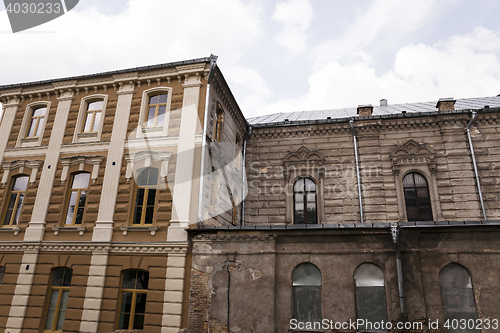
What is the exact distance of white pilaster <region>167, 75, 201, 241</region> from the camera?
11.7 metres

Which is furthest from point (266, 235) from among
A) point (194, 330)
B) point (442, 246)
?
point (442, 246)

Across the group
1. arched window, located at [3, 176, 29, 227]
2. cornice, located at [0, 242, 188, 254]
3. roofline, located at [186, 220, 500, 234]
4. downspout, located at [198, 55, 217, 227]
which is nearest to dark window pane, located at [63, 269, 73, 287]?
cornice, located at [0, 242, 188, 254]

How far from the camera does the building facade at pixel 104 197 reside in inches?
451

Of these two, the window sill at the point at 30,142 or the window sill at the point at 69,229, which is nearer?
the window sill at the point at 69,229

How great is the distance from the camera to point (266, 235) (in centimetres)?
1116

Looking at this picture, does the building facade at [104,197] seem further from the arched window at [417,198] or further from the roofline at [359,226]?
the arched window at [417,198]

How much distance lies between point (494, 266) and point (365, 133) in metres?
8.43

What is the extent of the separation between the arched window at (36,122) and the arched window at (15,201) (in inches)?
77.0

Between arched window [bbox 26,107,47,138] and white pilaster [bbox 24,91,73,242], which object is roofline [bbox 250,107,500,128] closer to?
white pilaster [bbox 24,91,73,242]

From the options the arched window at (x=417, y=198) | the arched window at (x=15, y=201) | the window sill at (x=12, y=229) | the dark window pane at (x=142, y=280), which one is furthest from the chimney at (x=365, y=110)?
the window sill at (x=12, y=229)

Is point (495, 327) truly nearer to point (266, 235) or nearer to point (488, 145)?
point (266, 235)

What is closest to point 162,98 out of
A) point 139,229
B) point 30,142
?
point 139,229

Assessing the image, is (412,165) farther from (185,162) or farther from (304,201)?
(185,162)

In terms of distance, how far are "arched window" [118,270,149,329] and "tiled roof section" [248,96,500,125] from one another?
9666mm
